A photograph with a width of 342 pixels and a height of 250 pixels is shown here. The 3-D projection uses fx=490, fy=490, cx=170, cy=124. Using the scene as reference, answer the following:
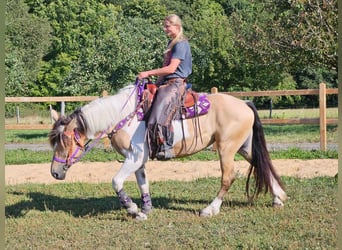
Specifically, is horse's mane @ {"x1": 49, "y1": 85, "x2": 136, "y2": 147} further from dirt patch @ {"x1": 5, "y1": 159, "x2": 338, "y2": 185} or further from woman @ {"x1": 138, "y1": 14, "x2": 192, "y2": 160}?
dirt patch @ {"x1": 5, "y1": 159, "x2": 338, "y2": 185}

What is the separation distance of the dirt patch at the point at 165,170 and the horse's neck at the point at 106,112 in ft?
10.6

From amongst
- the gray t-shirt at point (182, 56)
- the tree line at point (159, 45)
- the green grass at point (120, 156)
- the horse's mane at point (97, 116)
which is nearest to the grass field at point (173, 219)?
the horse's mane at point (97, 116)

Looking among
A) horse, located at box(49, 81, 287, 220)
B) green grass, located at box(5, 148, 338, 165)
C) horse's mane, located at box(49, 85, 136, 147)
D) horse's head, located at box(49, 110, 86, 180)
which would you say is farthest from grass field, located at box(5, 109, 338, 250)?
green grass, located at box(5, 148, 338, 165)

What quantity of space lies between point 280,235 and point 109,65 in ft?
48.9

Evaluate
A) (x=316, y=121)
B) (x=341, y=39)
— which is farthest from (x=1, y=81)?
(x=316, y=121)

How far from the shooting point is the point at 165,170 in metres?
10.2

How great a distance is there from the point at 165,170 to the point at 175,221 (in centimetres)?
446

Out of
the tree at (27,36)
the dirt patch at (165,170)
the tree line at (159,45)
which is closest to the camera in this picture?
the dirt patch at (165,170)

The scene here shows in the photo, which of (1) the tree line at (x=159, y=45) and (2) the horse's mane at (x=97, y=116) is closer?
(2) the horse's mane at (x=97, y=116)

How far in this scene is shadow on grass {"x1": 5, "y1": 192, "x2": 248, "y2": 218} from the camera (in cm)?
653

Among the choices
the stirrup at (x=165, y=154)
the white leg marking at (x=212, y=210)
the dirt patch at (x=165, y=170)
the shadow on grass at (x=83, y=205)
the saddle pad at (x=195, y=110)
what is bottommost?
→ the dirt patch at (x=165, y=170)

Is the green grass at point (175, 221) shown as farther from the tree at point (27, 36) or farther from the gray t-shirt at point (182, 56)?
the tree at point (27, 36)

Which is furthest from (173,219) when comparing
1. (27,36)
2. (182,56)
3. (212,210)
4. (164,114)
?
(27,36)

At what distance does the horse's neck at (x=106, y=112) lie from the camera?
602cm
